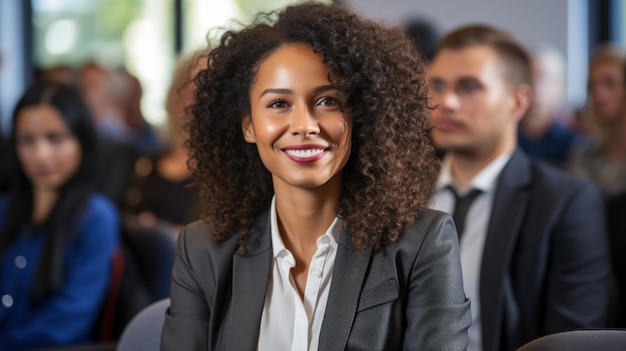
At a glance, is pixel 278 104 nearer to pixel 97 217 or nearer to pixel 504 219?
pixel 504 219

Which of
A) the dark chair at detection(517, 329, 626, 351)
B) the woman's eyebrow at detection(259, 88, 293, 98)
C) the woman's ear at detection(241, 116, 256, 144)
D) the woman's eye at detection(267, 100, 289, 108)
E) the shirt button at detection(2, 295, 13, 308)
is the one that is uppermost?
the woman's eyebrow at detection(259, 88, 293, 98)

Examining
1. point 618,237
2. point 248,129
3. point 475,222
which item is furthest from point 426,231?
point 618,237

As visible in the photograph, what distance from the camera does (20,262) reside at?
2.74m

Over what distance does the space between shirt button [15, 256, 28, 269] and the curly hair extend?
1178 mm

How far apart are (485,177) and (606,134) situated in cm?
169

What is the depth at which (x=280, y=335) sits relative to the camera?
5.41ft

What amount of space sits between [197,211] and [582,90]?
508cm

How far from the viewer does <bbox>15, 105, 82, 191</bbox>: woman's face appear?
9.32 ft

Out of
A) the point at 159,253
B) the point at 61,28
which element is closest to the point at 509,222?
the point at 159,253

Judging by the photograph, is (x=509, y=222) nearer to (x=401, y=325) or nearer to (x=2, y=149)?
(x=401, y=325)

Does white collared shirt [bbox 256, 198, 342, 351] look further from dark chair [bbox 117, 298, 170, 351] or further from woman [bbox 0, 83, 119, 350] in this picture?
woman [bbox 0, 83, 119, 350]

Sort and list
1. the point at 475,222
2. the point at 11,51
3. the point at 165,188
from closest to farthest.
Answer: the point at 475,222
the point at 165,188
the point at 11,51

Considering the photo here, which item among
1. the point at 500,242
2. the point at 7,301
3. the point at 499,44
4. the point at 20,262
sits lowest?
the point at 7,301

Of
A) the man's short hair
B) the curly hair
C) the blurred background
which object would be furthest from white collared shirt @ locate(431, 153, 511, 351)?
the blurred background
